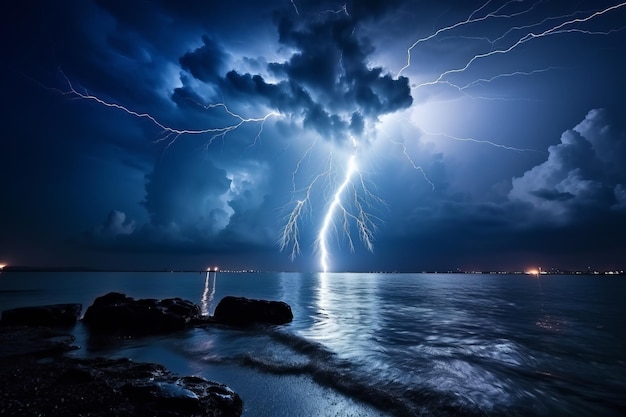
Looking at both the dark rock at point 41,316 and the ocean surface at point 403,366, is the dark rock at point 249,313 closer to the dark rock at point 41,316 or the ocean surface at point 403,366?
the ocean surface at point 403,366

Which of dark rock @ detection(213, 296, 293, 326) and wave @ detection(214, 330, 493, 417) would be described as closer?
wave @ detection(214, 330, 493, 417)

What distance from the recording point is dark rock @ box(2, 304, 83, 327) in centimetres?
1483

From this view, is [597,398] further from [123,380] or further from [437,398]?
[123,380]

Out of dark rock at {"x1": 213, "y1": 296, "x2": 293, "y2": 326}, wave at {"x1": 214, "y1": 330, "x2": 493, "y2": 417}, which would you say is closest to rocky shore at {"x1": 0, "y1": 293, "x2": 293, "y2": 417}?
wave at {"x1": 214, "y1": 330, "x2": 493, "y2": 417}

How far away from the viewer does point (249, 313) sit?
17312 millimetres

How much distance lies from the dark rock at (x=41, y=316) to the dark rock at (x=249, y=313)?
7.59 m

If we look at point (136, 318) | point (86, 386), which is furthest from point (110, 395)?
point (136, 318)

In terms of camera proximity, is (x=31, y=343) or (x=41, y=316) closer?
(x=31, y=343)

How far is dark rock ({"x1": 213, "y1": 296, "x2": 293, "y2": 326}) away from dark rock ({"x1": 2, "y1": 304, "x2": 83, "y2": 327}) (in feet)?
24.9

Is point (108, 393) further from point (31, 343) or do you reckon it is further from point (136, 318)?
point (136, 318)

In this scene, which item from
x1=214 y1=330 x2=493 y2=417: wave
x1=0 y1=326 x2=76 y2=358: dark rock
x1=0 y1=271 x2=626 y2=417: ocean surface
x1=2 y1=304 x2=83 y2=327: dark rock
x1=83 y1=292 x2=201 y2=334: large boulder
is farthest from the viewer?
x1=2 y1=304 x2=83 y2=327: dark rock

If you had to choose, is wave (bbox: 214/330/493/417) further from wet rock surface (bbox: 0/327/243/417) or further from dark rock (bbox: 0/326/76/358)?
dark rock (bbox: 0/326/76/358)

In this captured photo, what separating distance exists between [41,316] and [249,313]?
10.7 meters

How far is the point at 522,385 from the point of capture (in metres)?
7.94
